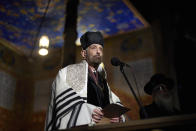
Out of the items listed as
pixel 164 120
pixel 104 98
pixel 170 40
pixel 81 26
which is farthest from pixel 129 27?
pixel 164 120

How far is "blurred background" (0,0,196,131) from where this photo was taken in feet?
24.8

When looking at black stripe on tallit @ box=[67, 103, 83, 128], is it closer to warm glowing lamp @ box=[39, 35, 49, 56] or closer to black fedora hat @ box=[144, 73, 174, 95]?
black fedora hat @ box=[144, 73, 174, 95]

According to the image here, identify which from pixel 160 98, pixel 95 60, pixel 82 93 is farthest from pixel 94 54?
pixel 160 98

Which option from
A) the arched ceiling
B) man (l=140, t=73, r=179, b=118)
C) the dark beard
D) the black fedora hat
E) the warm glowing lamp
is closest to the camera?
the dark beard

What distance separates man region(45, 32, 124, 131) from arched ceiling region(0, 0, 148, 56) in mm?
5190

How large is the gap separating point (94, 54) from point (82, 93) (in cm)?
54

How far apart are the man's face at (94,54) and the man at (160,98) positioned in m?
1.39

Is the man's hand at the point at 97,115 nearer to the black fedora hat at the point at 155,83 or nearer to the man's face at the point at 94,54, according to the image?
the man's face at the point at 94,54

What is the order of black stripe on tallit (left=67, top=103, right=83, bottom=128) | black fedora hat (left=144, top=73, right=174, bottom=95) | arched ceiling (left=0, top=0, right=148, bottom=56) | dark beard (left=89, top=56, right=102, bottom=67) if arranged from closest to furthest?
1. black stripe on tallit (left=67, top=103, right=83, bottom=128)
2. dark beard (left=89, top=56, right=102, bottom=67)
3. black fedora hat (left=144, top=73, right=174, bottom=95)
4. arched ceiling (left=0, top=0, right=148, bottom=56)

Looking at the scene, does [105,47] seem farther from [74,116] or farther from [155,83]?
[74,116]

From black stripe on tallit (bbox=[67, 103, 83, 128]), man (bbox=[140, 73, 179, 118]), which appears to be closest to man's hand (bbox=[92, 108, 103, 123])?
black stripe on tallit (bbox=[67, 103, 83, 128])

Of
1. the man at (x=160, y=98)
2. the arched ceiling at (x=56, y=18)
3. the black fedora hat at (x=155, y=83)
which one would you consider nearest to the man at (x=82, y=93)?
the man at (x=160, y=98)

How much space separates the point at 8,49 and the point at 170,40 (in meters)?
6.25

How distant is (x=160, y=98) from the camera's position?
14.9 ft
